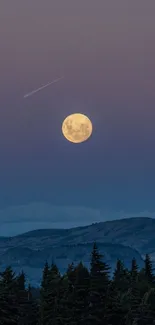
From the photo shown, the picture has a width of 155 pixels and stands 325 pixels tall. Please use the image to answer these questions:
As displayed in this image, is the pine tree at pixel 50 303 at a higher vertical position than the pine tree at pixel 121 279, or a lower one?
lower

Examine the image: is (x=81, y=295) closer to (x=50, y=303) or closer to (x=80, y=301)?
(x=80, y=301)

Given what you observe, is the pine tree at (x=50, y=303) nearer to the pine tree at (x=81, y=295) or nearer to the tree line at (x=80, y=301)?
the tree line at (x=80, y=301)

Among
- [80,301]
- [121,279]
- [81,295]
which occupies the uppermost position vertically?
[121,279]

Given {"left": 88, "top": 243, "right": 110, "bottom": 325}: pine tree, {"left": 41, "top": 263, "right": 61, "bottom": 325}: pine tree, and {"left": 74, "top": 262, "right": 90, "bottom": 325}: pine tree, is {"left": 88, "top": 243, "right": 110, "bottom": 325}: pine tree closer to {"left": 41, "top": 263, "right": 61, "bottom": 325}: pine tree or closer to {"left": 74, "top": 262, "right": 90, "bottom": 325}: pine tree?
{"left": 74, "top": 262, "right": 90, "bottom": 325}: pine tree

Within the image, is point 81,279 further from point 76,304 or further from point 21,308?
point 21,308

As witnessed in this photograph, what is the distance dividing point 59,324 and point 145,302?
20.2m

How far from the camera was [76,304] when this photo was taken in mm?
95688

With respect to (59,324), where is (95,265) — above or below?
above

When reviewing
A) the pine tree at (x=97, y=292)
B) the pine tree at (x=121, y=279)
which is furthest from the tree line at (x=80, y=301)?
the pine tree at (x=121, y=279)

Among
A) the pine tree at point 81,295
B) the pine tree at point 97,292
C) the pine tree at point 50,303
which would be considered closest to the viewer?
the pine tree at point 97,292

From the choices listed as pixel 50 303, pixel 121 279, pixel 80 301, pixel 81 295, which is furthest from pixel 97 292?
pixel 121 279

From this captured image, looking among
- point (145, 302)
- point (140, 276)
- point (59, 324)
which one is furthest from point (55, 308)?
point (140, 276)

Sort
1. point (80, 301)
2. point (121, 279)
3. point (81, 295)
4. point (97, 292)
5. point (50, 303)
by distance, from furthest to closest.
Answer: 1. point (121, 279)
2. point (81, 295)
3. point (50, 303)
4. point (80, 301)
5. point (97, 292)

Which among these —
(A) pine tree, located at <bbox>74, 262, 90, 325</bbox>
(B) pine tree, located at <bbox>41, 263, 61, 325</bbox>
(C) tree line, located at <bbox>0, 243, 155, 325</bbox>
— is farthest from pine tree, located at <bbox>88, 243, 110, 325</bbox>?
(B) pine tree, located at <bbox>41, 263, 61, 325</bbox>
